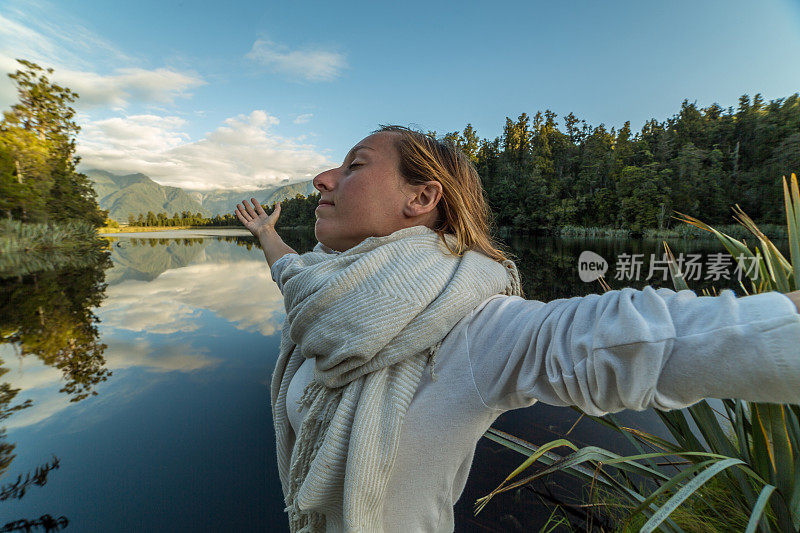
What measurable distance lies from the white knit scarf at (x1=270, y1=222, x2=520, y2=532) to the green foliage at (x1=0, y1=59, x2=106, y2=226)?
19145mm

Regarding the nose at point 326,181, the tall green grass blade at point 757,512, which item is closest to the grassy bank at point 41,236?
the nose at point 326,181

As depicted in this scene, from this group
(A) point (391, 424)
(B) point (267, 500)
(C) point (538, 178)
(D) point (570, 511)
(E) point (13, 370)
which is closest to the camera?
(A) point (391, 424)

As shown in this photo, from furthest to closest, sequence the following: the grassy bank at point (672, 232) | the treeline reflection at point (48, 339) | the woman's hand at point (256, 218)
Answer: the grassy bank at point (672, 232), the treeline reflection at point (48, 339), the woman's hand at point (256, 218)

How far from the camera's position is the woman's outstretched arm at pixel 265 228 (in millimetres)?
1403

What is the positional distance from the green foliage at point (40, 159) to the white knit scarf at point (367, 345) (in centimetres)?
1915

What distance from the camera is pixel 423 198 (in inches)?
39.0

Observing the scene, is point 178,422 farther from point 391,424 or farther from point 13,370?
point 391,424

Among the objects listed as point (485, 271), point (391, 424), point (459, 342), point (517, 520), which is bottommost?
point (517, 520)

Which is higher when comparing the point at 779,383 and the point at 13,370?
the point at 779,383

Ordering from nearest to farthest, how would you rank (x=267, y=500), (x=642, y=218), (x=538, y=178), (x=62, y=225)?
(x=267, y=500) → (x=62, y=225) → (x=642, y=218) → (x=538, y=178)

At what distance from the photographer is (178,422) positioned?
328cm

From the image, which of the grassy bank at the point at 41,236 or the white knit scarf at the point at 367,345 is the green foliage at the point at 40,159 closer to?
the grassy bank at the point at 41,236

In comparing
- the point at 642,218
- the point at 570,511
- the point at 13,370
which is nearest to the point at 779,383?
the point at 570,511

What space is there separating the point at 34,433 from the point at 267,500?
8.43 ft
